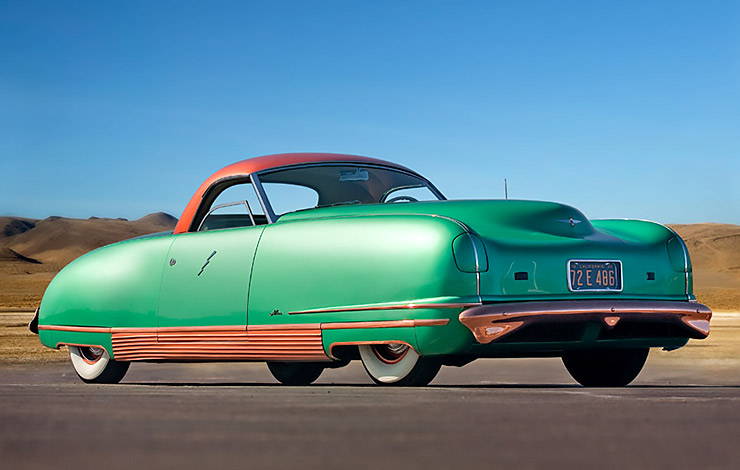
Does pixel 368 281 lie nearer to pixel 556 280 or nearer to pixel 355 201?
pixel 556 280

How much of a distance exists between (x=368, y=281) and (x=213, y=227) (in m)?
2.17

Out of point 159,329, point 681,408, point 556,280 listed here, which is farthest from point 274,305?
point 681,408

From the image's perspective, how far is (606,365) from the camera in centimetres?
770

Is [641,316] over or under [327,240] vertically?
under

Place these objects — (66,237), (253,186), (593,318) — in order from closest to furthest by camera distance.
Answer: (593,318) → (253,186) → (66,237)

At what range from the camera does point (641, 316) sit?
21.6 feet

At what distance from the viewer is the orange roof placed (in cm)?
789

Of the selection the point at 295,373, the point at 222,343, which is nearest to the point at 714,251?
the point at 295,373

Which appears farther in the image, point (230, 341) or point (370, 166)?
point (370, 166)

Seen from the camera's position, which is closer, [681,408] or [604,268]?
[681,408]

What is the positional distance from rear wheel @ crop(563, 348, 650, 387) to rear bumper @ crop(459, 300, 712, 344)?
0.64 metres

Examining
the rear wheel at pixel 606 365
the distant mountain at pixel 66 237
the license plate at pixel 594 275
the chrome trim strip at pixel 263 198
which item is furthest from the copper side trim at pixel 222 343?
the distant mountain at pixel 66 237

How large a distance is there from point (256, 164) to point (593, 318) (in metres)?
2.84

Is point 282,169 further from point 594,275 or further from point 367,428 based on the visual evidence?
point 367,428
